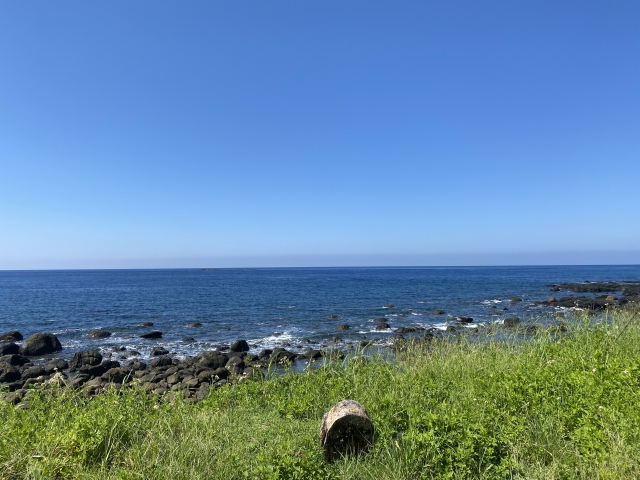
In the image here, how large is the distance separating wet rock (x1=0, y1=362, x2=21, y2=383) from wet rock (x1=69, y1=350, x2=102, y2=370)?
1.91 metres

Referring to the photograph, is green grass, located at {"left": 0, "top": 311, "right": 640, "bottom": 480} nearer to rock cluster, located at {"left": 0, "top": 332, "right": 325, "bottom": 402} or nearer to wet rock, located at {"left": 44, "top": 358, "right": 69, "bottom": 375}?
rock cluster, located at {"left": 0, "top": 332, "right": 325, "bottom": 402}

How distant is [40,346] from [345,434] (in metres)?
21.9

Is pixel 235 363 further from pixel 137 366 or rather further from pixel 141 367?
pixel 137 366

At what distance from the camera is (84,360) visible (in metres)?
17.3

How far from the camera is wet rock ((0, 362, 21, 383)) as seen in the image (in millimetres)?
15494

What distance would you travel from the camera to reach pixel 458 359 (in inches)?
311

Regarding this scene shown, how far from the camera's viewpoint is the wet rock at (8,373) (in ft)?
50.8

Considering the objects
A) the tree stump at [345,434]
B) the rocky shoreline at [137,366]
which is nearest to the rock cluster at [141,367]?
the rocky shoreline at [137,366]

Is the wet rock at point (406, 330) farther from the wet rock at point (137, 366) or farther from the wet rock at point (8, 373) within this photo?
the wet rock at point (8, 373)

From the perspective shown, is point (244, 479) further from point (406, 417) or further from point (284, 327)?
point (284, 327)

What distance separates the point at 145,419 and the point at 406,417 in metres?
3.59

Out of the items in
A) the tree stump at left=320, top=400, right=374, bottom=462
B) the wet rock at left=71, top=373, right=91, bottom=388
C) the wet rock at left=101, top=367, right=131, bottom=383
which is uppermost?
the tree stump at left=320, top=400, right=374, bottom=462

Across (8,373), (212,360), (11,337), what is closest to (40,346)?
(8,373)

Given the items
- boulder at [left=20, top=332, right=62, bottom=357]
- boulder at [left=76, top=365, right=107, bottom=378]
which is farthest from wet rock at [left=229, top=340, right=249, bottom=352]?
boulder at [left=20, top=332, right=62, bottom=357]
